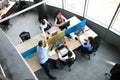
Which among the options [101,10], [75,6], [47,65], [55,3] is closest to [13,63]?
[47,65]

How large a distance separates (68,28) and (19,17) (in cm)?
339

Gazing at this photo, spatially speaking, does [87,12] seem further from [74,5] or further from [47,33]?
[47,33]

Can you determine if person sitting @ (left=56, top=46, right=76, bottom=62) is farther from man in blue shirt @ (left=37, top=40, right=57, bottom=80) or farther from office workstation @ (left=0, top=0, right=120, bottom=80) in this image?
man in blue shirt @ (left=37, top=40, right=57, bottom=80)

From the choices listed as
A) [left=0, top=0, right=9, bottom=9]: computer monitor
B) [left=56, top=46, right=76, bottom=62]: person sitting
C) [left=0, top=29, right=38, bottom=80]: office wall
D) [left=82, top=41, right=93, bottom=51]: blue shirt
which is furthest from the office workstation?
[left=0, top=29, right=38, bottom=80]: office wall

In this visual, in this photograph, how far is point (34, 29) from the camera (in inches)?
255

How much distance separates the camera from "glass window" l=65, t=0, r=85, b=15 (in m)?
5.98

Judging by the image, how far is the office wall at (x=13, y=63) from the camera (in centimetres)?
112

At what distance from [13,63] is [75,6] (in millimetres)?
5374

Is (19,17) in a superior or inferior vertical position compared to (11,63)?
inferior

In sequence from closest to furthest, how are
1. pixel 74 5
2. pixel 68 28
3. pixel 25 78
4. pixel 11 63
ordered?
pixel 25 78 → pixel 11 63 → pixel 68 28 → pixel 74 5

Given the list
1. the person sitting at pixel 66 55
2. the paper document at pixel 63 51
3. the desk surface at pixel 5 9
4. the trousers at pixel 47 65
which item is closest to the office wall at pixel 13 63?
the trousers at pixel 47 65

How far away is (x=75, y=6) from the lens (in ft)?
20.3

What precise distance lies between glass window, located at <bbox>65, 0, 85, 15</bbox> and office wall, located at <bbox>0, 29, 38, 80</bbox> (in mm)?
4972

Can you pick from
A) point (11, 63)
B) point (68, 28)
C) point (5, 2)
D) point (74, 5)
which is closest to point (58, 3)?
point (74, 5)
